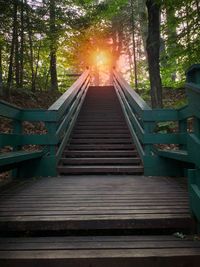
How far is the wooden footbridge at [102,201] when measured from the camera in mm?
2424

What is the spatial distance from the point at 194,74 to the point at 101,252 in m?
1.88

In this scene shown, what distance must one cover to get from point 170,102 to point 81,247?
1250 cm

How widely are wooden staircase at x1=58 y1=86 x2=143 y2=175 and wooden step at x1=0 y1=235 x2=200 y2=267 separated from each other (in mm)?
2975

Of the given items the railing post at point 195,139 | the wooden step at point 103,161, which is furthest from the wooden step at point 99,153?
the railing post at point 195,139

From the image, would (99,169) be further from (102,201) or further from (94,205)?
(94,205)

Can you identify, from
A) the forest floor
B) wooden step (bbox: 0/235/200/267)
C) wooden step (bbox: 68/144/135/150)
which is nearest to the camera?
wooden step (bbox: 0/235/200/267)

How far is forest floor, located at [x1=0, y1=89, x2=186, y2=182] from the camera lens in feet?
29.5

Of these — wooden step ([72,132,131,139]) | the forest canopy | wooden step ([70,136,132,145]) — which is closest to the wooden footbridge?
wooden step ([70,136,132,145])

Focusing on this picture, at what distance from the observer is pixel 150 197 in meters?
3.71

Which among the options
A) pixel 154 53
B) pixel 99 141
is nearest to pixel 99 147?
pixel 99 141

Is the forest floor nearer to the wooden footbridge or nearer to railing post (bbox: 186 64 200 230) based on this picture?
the wooden footbridge

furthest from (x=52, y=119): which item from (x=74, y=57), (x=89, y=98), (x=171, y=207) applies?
(x=74, y=57)

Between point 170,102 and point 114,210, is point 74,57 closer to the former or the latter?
point 170,102

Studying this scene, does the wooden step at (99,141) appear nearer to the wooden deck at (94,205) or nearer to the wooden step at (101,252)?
the wooden deck at (94,205)
